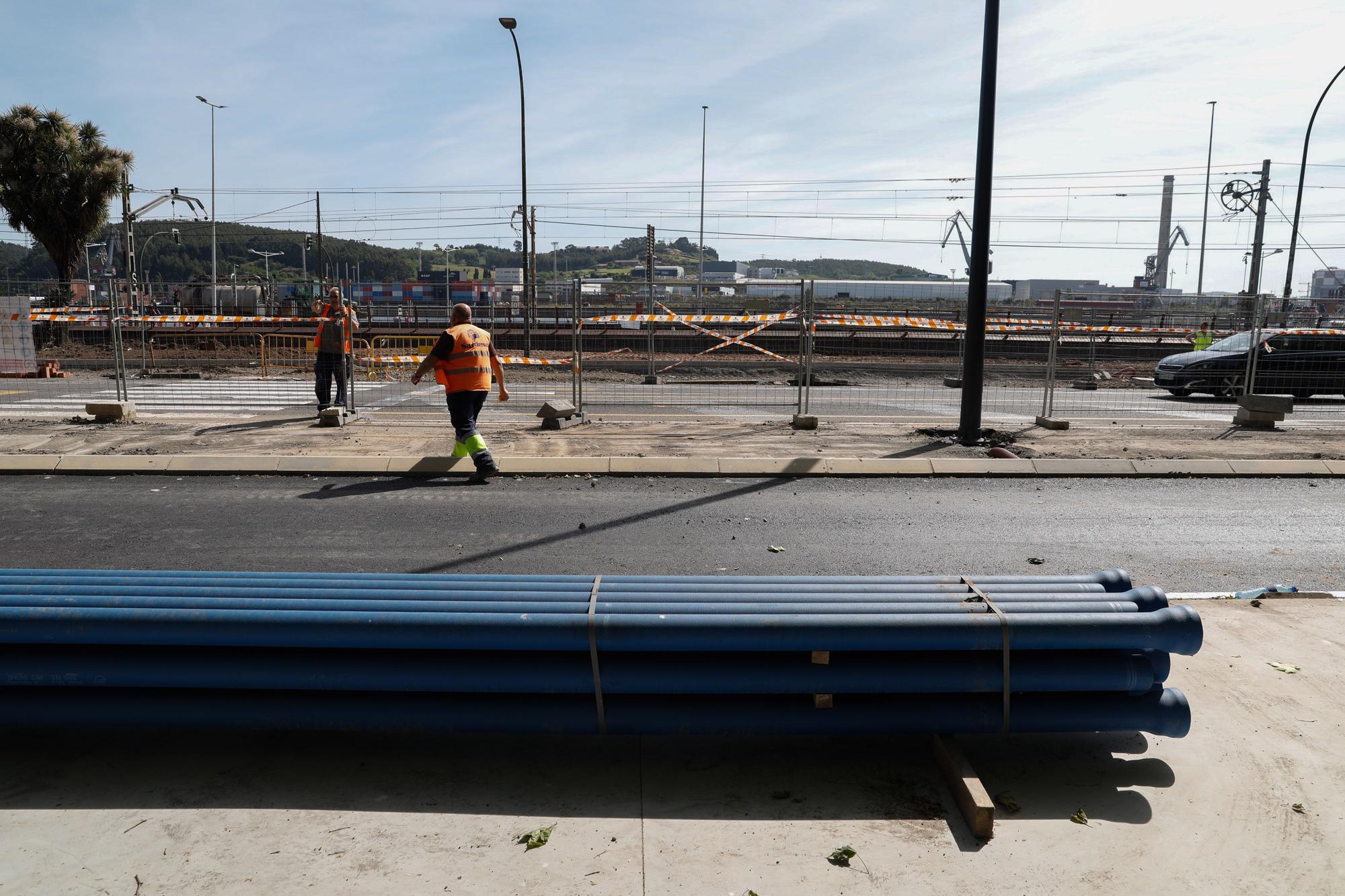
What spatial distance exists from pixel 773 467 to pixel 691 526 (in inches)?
107

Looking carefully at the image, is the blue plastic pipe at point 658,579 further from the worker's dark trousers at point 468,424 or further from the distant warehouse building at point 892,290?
the distant warehouse building at point 892,290

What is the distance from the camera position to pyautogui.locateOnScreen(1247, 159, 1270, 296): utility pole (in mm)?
36812

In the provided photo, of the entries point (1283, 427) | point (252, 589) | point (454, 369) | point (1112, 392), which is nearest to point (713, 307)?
point (1112, 392)

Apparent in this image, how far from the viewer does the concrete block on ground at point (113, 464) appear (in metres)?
9.93

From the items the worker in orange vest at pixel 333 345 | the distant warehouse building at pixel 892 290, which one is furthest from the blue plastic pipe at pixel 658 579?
the distant warehouse building at pixel 892 290

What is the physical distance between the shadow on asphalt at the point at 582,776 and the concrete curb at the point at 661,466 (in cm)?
629

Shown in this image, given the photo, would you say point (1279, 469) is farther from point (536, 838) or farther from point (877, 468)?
point (536, 838)

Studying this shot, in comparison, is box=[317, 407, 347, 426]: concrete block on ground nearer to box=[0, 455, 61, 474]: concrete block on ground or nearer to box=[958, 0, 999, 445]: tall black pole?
box=[0, 455, 61, 474]: concrete block on ground

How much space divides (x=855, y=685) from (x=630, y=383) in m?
18.0

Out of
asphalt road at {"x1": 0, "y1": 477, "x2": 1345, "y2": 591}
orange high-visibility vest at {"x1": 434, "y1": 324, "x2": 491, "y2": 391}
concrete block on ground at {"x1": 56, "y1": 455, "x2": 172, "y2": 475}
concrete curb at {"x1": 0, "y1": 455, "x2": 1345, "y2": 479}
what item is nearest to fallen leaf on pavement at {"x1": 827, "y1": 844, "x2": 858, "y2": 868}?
asphalt road at {"x1": 0, "y1": 477, "x2": 1345, "y2": 591}

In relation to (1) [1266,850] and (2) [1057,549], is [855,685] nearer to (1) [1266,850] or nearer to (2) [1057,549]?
(1) [1266,850]

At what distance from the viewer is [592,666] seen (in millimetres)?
3631

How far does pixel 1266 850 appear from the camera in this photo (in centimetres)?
314

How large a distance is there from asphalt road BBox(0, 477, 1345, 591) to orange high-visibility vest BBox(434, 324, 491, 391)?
1.07m
